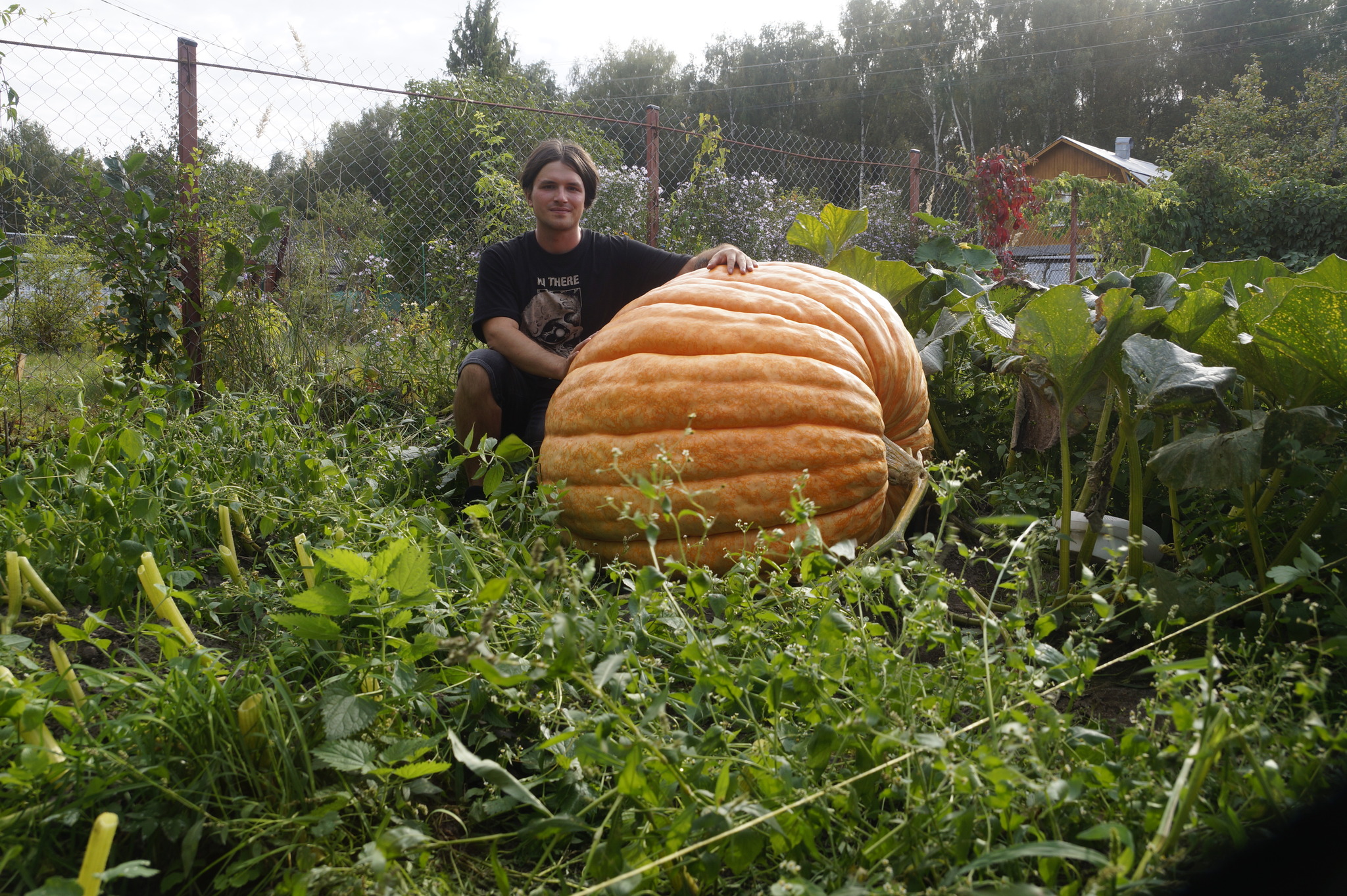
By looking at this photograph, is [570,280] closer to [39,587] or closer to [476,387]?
[476,387]

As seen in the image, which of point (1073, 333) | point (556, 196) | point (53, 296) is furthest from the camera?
point (53, 296)

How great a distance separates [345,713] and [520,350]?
76.3 inches

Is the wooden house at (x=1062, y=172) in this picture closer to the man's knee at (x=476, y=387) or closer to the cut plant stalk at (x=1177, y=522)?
the cut plant stalk at (x=1177, y=522)

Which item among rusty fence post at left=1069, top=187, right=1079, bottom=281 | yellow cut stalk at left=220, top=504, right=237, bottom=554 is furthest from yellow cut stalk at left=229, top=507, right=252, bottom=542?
rusty fence post at left=1069, top=187, right=1079, bottom=281

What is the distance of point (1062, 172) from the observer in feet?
73.2

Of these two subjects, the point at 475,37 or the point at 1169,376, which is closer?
the point at 1169,376

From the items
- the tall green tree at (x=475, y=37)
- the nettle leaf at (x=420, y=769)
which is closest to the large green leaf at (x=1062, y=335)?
the nettle leaf at (x=420, y=769)

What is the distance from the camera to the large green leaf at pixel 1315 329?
1372mm

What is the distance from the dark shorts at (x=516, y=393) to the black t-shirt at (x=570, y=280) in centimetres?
26

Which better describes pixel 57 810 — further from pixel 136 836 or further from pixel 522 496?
pixel 522 496

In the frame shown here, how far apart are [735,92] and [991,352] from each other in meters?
44.7

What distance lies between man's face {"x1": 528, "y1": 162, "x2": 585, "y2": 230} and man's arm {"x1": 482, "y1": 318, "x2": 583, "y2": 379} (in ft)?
1.52

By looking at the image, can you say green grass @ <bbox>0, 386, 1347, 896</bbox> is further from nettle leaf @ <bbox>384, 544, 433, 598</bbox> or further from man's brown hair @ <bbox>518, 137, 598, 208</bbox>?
man's brown hair @ <bbox>518, 137, 598, 208</bbox>

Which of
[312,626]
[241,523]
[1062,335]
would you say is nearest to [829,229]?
[1062,335]
